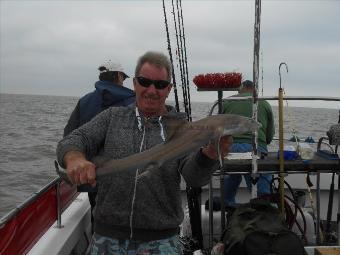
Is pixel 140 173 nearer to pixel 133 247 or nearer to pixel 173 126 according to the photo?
pixel 173 126

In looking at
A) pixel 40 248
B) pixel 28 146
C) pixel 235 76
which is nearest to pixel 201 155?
pixel 235 76

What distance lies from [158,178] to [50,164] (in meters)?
13.6

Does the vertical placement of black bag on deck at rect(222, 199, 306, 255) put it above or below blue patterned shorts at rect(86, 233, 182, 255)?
below

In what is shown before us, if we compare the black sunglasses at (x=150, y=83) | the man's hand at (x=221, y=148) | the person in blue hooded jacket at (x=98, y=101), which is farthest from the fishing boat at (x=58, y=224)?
the man's hand at (x=221, y=148)

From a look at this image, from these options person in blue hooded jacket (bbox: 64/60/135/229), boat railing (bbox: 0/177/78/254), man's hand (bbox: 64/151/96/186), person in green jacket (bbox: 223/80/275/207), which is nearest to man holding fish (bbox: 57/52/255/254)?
man's hand (bbox: 64/151/96/186)

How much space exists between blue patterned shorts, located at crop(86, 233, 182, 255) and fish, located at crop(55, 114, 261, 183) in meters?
0.62

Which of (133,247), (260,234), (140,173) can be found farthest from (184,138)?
(260,234)

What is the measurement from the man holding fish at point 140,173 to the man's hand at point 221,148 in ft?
0.13

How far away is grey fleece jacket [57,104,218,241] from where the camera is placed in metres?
2.84

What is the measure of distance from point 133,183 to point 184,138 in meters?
0.56

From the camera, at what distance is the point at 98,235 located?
3.02 meters

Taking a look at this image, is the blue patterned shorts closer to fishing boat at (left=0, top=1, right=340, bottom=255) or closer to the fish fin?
fishing boat at (left=0, top=1, right=340, bottom=255)

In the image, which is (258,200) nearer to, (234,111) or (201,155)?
(201,155)

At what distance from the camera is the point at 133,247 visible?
2930 millimetres
